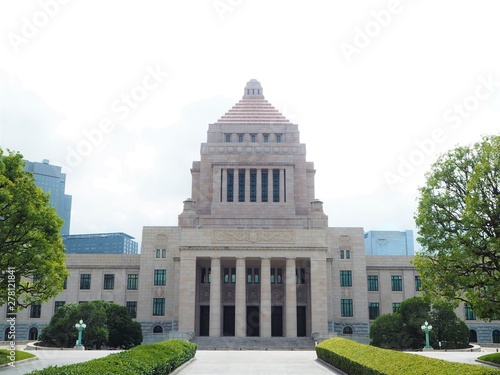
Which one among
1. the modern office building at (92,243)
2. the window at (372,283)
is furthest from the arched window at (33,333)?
the modern office building at (92,243)

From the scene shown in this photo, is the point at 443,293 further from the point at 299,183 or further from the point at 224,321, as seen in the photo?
the point at 299,183

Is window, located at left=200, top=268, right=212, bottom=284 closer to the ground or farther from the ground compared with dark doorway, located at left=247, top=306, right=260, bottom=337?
farther from the ground

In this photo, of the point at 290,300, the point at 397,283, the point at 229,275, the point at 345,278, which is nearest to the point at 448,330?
the point at 290,300

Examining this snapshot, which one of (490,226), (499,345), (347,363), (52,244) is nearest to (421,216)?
(490,226)

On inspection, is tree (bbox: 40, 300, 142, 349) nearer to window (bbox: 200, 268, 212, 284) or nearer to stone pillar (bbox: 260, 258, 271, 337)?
window (bbox: 200, 268, 212, 284)

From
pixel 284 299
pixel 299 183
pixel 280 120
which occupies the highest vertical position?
pixel 280 120

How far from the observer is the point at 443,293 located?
87.2ft

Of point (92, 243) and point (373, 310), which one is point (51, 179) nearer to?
point (92, 243)

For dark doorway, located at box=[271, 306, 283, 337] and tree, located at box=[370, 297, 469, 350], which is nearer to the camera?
tree, located at box=[370, 297, 469, 350]

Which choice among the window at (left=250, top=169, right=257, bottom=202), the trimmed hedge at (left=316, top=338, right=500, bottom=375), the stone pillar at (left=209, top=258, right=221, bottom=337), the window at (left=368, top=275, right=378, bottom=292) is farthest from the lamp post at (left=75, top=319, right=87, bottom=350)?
the window at (left=368, top=275, right=378, bottom=292)

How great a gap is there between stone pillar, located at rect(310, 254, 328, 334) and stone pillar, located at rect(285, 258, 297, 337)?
1736 millimetres

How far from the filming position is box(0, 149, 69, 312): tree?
80.7 feet

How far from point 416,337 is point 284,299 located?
51.2 feet

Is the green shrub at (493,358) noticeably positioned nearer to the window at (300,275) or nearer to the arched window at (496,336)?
the window at (300,275)
